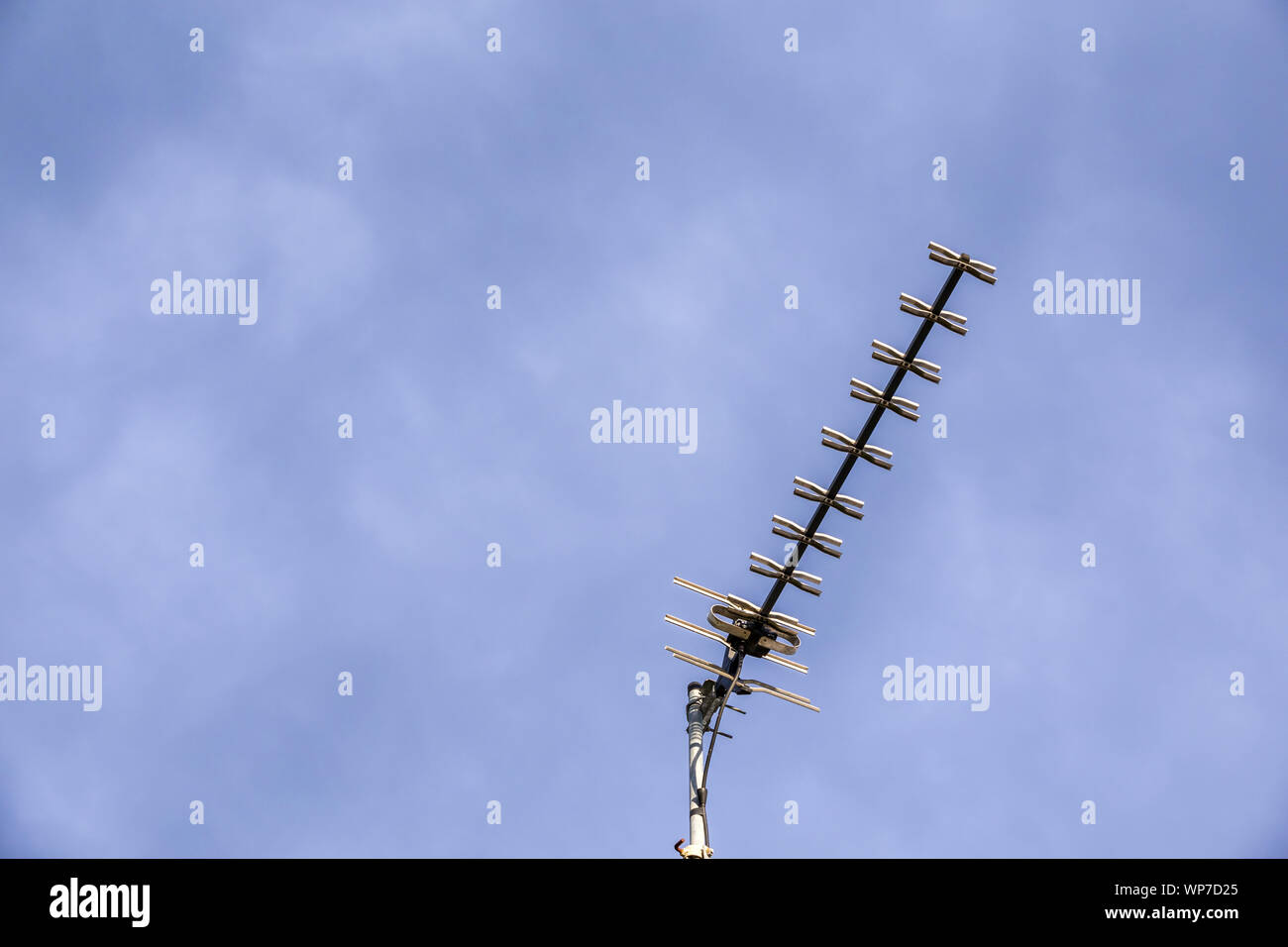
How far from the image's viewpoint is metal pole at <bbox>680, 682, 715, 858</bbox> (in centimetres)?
3159

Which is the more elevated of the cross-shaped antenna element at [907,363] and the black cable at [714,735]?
the cross-shaped antenna element at [907,363]

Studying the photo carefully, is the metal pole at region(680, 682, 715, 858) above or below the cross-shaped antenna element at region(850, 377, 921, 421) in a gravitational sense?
below

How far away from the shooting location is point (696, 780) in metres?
33.5

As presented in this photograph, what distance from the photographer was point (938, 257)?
33844 mm

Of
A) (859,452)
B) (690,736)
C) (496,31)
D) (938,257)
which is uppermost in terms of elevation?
(496,31)

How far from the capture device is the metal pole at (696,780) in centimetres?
3159

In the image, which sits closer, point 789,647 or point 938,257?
point 938,257

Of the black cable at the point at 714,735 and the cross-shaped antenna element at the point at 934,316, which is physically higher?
the cross-shaped antenna element at the point at 934,316
